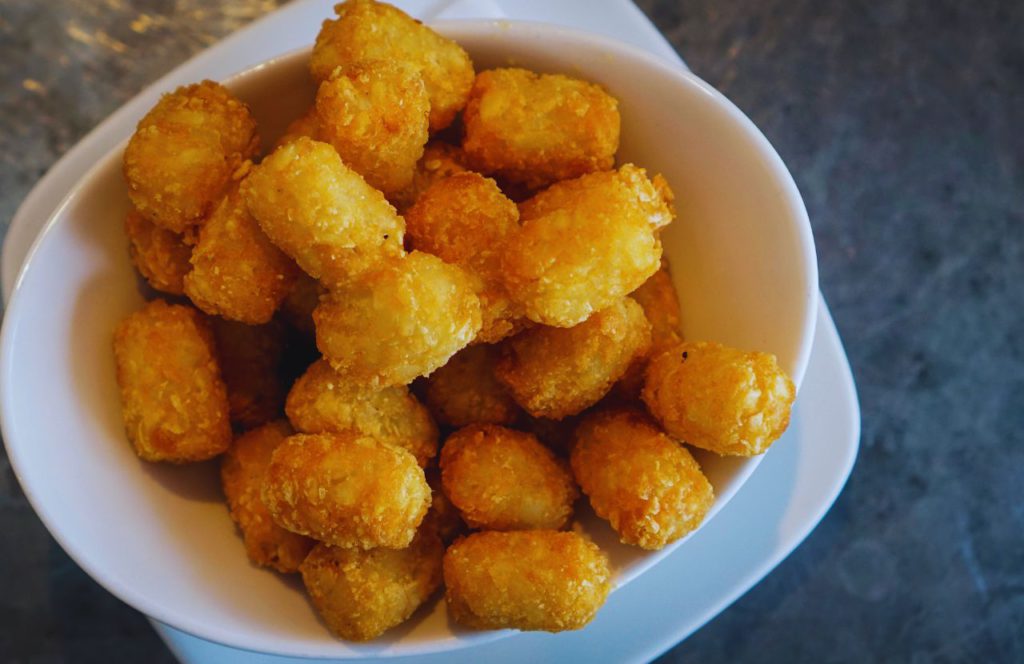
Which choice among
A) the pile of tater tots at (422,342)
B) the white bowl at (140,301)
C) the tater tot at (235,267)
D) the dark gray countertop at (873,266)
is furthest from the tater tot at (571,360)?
the dark gray countertop at (873,266)

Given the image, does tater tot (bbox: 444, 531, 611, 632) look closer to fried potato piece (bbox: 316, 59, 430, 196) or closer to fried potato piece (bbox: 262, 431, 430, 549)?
fried potato piece (bbox: 262, 431, 430, 549)

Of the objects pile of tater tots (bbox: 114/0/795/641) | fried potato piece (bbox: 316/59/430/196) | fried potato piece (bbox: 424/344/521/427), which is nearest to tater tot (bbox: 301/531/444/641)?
pile of tater tots (bbox: 114/0/795/641)

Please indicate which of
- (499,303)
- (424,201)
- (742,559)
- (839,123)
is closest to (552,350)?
(499,303)

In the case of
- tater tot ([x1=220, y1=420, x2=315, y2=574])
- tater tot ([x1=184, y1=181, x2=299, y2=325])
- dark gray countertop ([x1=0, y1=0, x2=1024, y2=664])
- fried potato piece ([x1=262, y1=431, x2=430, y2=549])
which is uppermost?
tater tot ([x1=184, y1=181, x2=299, y2=325])

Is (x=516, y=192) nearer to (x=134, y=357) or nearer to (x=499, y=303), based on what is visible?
(x=499, y=303)

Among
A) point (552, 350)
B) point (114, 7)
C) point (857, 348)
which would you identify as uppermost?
point (114, 7)

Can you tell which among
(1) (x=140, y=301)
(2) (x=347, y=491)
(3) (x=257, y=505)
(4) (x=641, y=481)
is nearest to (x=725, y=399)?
(4) (x=641, y=481)

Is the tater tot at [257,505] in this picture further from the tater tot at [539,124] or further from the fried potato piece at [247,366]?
the tater tot at [539,124]
